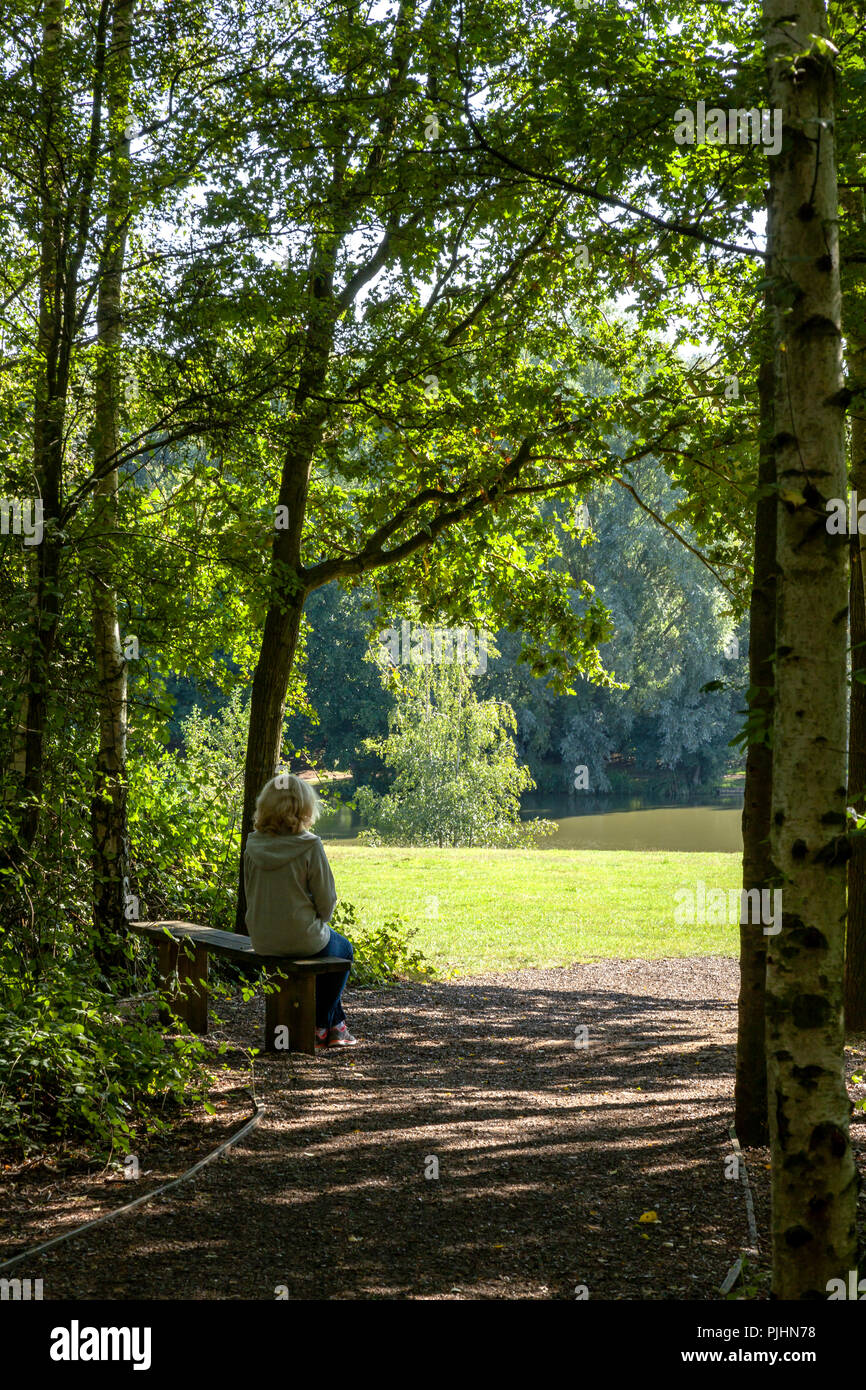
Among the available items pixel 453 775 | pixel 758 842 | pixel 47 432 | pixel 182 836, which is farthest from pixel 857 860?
pixel 453 775

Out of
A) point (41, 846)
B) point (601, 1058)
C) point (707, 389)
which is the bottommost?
point (601, 1058)

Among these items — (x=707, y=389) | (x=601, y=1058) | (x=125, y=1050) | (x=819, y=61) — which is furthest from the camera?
(x=707, y=389)

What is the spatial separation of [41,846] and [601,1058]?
3.83 meters

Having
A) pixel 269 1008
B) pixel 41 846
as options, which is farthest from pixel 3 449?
pixel 269 1008

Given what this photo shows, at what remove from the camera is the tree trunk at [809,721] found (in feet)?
8.98

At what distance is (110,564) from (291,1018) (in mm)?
2828

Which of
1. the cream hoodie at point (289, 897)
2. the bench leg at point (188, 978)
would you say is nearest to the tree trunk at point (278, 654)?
the bench leg at point (188, 978)

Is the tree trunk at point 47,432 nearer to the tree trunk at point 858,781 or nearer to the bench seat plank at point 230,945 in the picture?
the bench seat plank at point 230,945

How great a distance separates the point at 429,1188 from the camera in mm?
4527

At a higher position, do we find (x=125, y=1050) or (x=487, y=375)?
(x=487, y=375)

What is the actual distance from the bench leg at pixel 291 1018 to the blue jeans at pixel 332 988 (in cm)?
16

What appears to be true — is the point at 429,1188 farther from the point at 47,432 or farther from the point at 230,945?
the point at 47,432
